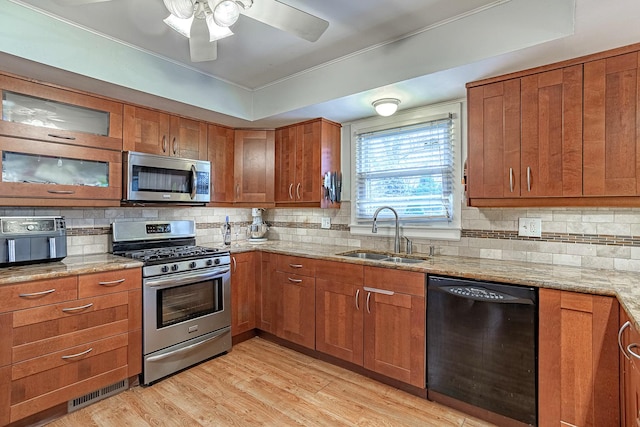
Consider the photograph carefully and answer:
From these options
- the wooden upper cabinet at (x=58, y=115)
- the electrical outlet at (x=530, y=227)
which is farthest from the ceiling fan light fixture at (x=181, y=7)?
the electrical outlet at (x=530, y=227)

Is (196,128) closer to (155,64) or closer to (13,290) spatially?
(155,64)

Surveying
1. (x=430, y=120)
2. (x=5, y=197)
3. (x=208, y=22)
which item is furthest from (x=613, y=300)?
(x=5, y=197)

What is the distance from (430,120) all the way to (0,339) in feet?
10.5

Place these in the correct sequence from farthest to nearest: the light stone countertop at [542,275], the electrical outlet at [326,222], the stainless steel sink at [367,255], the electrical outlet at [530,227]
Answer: the electrical outlet at [326,222] → the stainless steel sink at [367,255] → the electrical outlet at [530,227] → the light stone countertop at [542,275]

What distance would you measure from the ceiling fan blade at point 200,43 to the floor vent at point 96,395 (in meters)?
2.24

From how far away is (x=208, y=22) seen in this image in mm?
1620

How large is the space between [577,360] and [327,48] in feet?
7.95

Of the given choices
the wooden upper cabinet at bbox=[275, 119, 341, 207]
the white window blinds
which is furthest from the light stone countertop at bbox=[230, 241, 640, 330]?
the wooden upper cabinet at bbox=[275, 119, 341, 207]

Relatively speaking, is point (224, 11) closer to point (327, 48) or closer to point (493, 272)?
point (327, 48)

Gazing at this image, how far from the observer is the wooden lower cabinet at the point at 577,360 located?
5.23 feet

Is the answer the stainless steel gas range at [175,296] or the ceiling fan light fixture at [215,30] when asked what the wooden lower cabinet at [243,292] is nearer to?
the stainless steel gas range at [175,296]

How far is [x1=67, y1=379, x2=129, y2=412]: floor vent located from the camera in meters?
2.08

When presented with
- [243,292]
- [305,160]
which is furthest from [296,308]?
[305,160]

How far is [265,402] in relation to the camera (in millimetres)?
2203
